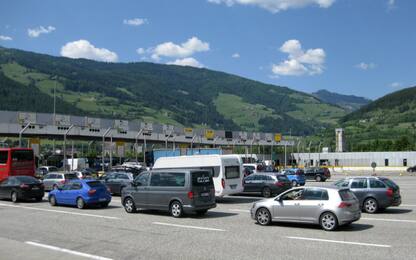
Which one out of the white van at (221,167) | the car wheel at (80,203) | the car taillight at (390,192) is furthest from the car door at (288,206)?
the car wheel at (80,203)

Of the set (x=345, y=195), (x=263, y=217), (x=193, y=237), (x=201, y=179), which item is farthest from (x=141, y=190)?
(x=345, y=195)

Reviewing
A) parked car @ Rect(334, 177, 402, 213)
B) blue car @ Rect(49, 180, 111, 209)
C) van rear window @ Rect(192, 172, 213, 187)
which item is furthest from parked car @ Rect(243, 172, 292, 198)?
van rear window @ Rect(192, 172, 213, 187)

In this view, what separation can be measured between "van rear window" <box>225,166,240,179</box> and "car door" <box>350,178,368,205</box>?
6.60 metres

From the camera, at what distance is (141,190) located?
20.1m

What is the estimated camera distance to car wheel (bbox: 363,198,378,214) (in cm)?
2009

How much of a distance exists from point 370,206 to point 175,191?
8392 millimetres

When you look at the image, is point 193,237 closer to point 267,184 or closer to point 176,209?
point 176,209

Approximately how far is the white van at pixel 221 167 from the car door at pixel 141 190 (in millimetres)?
5282

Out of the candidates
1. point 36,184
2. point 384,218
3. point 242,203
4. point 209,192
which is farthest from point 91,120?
point 384,218

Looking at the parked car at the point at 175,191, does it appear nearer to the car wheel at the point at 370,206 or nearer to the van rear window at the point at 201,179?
the van rear window at the point at 201,179

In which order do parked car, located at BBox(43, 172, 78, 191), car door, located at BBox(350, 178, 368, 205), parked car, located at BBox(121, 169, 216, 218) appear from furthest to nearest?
1. parked car, located at BBox(43, 172, 78, 191)
2. car door, located at BBox(350, 178, 368, 205)
3. parked car, located at BBox(121, 169, 216, 218)

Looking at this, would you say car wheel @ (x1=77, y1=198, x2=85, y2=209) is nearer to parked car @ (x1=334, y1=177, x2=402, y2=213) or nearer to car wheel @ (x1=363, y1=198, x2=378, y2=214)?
parked car @ (x1=334, y1=177, x2=402, y2=213)

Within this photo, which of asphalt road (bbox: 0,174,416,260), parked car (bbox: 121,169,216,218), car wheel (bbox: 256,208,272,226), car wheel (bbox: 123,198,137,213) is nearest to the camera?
asphalt road (bbox: 0,174,416,260)

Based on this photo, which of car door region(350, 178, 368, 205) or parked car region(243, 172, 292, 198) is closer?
car door region(350, 178, 368, 205)
